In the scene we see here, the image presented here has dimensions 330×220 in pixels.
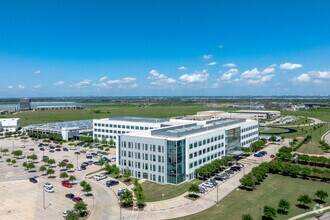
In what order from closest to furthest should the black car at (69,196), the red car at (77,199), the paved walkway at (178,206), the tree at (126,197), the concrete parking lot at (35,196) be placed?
the paved walkway at (178,206) < the concrete parking lot at (35,196) < the tree at (126,197) < the red car at (77,199) < the black car at (69,196)

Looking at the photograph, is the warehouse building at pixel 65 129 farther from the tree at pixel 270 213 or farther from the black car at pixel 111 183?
the tree at pixel 270 213

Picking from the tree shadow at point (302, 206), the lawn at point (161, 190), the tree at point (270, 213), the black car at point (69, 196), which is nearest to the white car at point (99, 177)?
the lawn at point (161, 190)

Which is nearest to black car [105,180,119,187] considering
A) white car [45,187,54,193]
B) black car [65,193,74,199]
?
black car [65,193,74,199]

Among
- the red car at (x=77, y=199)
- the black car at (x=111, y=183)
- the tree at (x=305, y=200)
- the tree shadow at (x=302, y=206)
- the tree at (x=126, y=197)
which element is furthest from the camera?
the black car at (x=111, y=183)

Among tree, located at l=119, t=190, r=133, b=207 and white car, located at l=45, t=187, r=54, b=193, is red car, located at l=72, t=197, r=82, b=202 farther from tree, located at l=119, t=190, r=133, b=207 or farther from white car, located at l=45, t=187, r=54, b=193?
tree, located at l=119, t=190, r=133, b=207

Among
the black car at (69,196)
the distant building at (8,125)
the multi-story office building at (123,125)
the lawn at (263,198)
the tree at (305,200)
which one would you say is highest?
the multi-story office building at (123,125)

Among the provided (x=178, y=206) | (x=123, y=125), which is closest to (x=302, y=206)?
(x=178, y=206)

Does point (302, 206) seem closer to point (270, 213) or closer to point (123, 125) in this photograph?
point (270, 213)
